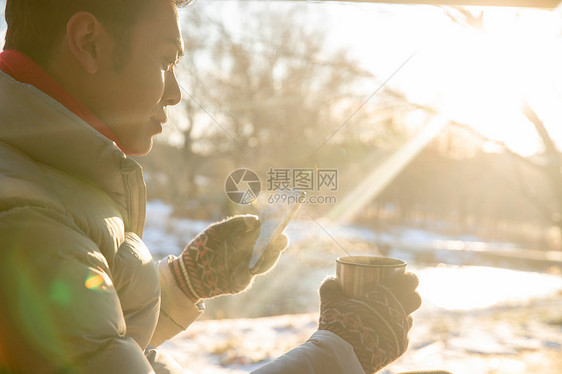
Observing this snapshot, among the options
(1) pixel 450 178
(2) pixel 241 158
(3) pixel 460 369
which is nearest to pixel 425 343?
(3) pixel 460 369

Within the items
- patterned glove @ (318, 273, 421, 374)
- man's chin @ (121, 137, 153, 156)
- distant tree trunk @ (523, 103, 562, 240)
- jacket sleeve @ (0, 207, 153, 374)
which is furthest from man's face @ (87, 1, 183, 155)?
distant tree trunk @ (523, 103, 562, 240)

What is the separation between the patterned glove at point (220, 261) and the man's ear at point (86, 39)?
0.60 m

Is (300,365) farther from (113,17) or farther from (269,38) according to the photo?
(269,38)

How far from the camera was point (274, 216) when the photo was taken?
122 cm

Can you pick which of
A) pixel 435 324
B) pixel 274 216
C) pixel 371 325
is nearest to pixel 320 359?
pixel 371 325

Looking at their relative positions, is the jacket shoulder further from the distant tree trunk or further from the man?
the distant tree trunk

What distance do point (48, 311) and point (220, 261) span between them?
0.71m

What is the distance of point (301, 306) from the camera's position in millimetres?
5418

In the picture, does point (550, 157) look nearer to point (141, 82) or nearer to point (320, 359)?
point (320, 359)

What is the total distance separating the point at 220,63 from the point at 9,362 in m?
8.91

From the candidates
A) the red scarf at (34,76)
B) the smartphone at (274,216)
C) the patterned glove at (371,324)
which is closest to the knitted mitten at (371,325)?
the patterned glove at (371,324)

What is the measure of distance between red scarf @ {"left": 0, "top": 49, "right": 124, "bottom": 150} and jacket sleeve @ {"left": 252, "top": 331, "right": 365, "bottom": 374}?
582 millimetres

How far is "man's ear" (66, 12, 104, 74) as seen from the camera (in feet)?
2.55

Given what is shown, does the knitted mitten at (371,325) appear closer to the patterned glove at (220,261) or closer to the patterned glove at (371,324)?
the patterned glove at (371,324)
